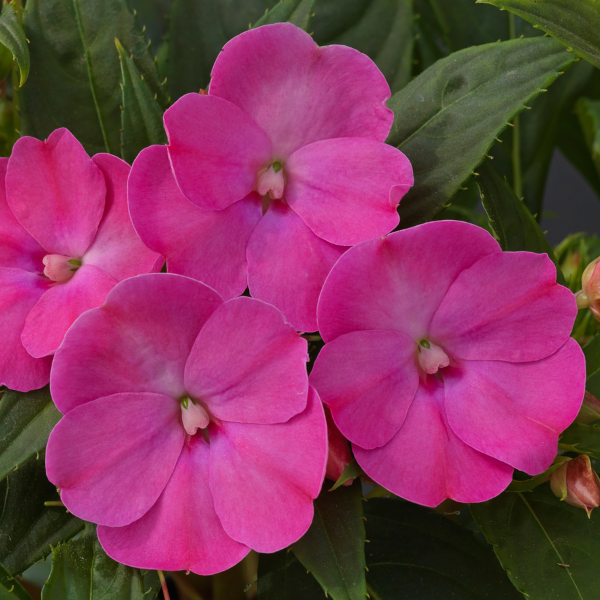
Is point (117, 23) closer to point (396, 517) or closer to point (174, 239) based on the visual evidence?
point (174, 239)

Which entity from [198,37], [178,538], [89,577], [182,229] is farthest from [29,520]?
[198,37]

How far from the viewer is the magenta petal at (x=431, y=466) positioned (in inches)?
16.3

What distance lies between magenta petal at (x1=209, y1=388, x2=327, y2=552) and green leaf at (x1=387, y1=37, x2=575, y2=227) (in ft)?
0.65

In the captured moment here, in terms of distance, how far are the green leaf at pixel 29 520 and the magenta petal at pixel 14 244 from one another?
17 cm

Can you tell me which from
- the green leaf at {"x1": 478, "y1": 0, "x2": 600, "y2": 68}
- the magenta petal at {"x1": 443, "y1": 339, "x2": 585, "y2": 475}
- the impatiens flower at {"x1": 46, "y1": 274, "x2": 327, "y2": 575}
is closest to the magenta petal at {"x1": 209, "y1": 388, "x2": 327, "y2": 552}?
the impatiens flower at {"x1": 46, "y1": 274, "x2": 327, "y2": 575}

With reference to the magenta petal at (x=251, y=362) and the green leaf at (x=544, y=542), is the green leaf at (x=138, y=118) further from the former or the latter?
the green leaf at (x=544, y=542)

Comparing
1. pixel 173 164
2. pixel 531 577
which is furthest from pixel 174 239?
pixel 531 577

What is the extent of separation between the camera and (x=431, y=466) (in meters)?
0.42

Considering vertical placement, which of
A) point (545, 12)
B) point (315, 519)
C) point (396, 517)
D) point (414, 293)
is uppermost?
point (545, 12)

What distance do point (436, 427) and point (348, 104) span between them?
234mm

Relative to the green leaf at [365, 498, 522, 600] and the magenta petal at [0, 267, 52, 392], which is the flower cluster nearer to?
the magenta petal at [0, 267, 52, 392]

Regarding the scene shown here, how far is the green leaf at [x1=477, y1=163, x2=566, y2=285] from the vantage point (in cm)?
51

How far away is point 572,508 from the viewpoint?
0.53 meters

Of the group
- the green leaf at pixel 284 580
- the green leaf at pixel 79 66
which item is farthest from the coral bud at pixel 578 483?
the green leaf at pixel 79 66
